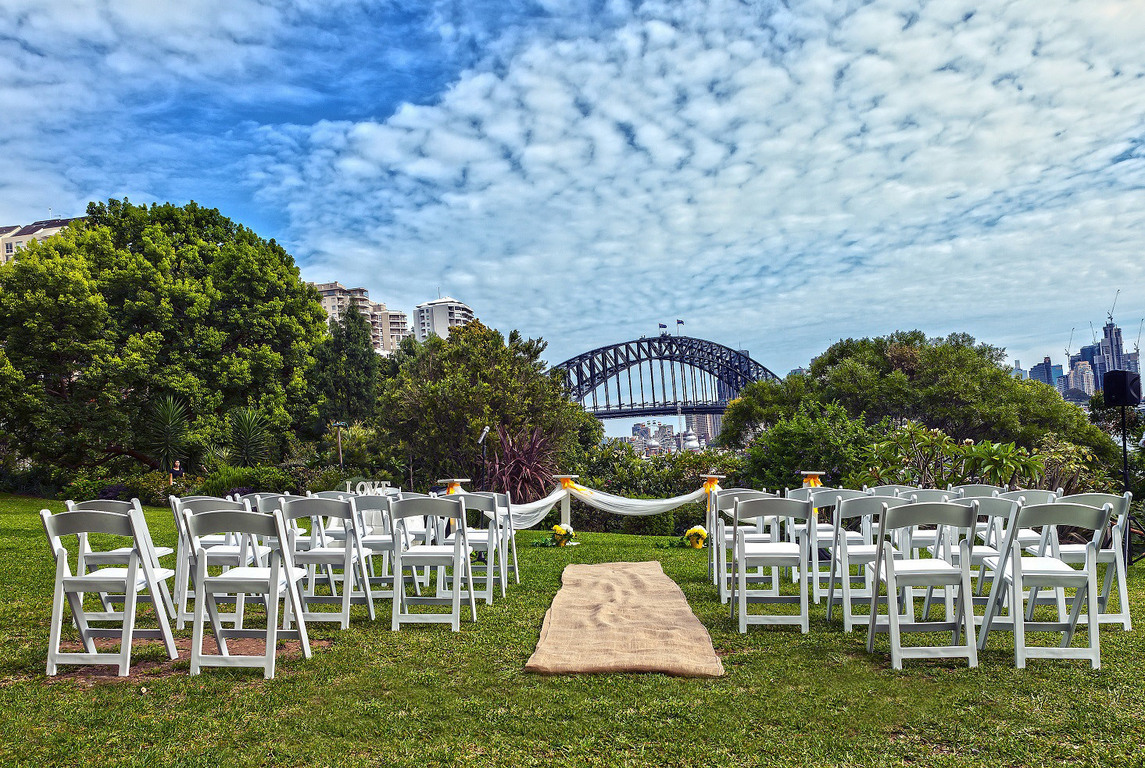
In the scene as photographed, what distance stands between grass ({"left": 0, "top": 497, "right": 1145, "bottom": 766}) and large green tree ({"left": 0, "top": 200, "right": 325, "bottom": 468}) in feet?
53.8

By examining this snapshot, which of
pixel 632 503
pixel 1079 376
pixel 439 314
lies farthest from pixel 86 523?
pixel 439 314

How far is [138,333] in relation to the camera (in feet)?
63.1

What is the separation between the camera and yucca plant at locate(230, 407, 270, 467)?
19125 mm

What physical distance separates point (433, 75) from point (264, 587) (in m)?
9.91

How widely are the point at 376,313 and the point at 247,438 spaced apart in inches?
3983

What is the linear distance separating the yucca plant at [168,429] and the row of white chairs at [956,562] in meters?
16.2

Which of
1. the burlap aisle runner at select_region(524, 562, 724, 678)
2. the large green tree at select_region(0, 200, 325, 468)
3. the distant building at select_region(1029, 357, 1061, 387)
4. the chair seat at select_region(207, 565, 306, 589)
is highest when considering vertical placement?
the distant building at select_region(1029, 357, 1061, 387)

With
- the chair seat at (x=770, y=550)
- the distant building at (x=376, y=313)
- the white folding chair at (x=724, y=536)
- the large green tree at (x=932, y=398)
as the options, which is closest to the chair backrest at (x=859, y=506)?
the chair seat at (x=770, y=550)

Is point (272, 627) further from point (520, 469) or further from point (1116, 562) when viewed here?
point (520, 469)

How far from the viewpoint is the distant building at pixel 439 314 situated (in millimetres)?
121137

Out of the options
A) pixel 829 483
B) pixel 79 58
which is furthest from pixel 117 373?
pixel 829 483

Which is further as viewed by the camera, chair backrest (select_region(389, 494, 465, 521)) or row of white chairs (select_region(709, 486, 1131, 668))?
chair backrest (select_region(389, 494, 465, 521))

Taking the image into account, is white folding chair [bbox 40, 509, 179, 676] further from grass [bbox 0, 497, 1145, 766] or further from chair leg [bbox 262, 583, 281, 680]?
chair leg [bbox 262, 583, 281, 680]

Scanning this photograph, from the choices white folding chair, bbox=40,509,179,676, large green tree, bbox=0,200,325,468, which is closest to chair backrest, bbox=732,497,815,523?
white folding chair, bbox=40,509,179,676
